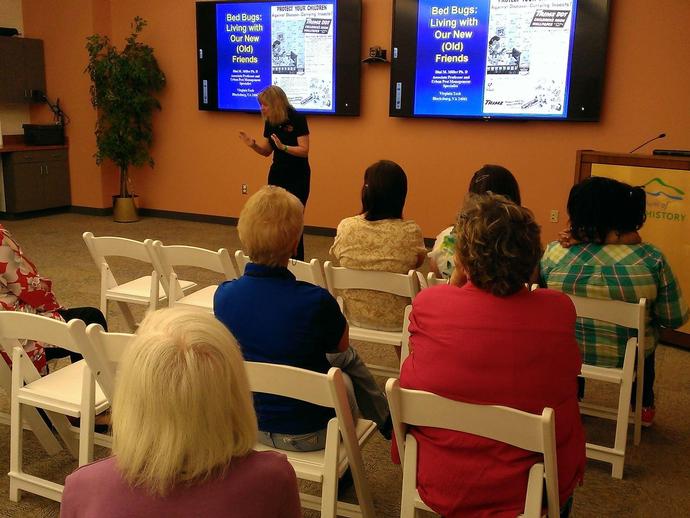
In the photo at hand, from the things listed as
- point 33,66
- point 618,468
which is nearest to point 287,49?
point 33,66

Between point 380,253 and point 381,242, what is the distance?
49mm

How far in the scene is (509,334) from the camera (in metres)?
1.67

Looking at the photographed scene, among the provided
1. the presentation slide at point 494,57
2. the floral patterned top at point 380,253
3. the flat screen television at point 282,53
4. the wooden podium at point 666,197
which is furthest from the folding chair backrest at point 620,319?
the flat screen television at point 282,53

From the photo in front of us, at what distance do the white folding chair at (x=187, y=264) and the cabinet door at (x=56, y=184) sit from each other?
17.5 feet

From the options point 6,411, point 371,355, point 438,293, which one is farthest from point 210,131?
point 438,293

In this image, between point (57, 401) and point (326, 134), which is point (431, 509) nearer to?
point (57, 401)

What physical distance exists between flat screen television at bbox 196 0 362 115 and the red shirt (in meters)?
5.31

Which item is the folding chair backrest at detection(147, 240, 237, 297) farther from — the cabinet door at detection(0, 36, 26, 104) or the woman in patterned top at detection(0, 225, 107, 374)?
the cabinet door at detection(0, 36, 26, 104)

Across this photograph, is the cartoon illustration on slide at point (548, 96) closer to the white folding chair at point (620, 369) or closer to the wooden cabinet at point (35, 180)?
the white folding chair at point (620, 369)

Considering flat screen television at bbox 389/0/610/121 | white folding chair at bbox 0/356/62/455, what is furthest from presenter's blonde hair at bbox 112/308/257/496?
flat screen television at bbox 389/0/610/121

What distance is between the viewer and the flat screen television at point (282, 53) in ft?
21.9

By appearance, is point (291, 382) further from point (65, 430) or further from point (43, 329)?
point (65, 430)

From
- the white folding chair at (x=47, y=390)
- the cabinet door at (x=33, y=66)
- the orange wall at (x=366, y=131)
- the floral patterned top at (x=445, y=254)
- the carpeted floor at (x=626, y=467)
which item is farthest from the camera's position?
the cabinet door at (x=33, y=66)

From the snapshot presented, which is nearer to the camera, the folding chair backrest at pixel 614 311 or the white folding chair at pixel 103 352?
the white folding chair at pixel 103 352
